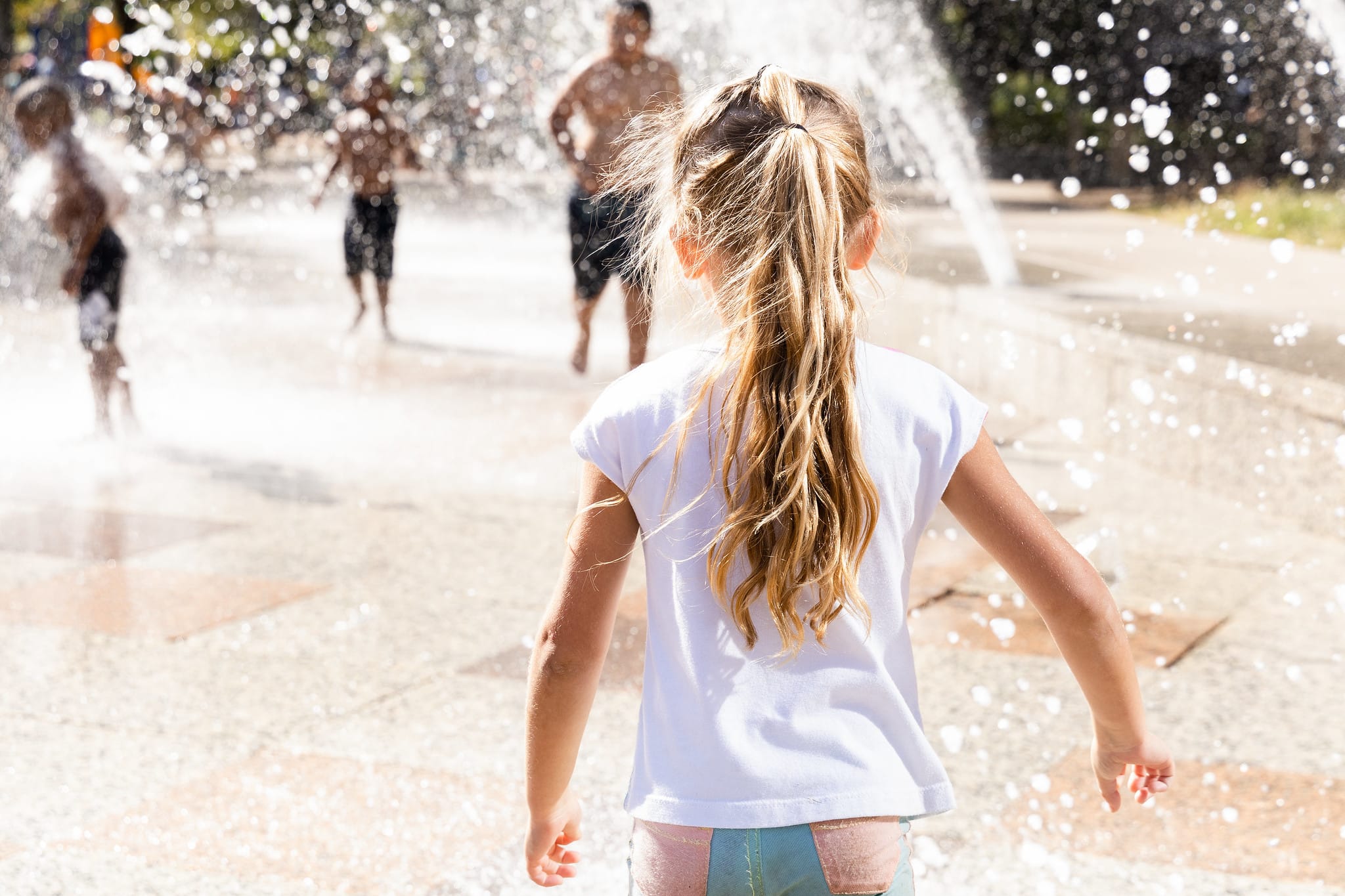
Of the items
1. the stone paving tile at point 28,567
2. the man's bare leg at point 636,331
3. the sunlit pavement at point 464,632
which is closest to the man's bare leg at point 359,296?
the sunlit pavement at point 464,632

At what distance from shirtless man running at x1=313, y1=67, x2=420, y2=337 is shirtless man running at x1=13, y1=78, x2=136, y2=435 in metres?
2.43

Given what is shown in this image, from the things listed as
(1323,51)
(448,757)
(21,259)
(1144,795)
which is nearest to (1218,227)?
(1323,51)

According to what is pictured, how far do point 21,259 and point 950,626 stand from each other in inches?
509

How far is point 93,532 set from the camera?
5.38m

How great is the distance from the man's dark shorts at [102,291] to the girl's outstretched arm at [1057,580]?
19.8 ft

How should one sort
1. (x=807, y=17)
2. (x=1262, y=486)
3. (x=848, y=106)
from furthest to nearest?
(x=807, y=17)
(x=1262, y=486)
(x=848, y=106)

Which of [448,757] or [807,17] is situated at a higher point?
[807,17]

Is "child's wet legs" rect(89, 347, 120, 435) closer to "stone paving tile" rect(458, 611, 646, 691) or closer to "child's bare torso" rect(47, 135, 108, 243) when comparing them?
"child's bare torso" rect(47, 135, 108, 243)

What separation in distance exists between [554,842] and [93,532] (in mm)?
4101

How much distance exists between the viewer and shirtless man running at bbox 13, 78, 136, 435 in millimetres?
6930

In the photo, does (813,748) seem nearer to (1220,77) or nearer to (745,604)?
(745,604)

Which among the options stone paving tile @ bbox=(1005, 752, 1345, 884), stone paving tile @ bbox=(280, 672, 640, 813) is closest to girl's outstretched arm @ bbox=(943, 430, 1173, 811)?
stone paving tile @ bbox=(1005, 752, 1345, 884)

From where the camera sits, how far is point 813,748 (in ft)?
4.98

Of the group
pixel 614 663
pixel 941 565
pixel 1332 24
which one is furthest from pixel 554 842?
pixel 1332 24
